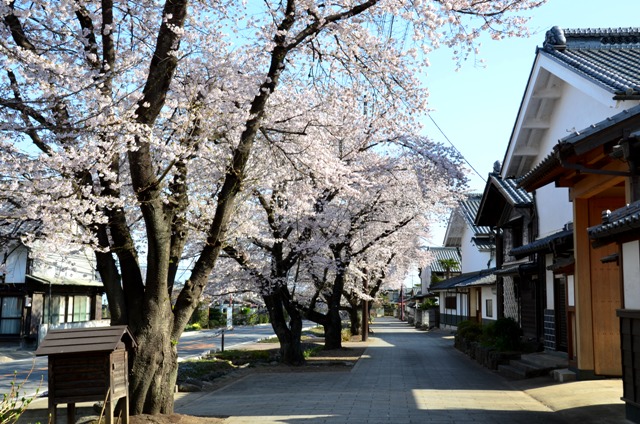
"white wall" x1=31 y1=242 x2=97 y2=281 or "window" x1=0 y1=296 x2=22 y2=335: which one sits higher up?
"white wall" x1=31 y1=242 x2=97 y2=281

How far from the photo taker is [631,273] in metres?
9.40

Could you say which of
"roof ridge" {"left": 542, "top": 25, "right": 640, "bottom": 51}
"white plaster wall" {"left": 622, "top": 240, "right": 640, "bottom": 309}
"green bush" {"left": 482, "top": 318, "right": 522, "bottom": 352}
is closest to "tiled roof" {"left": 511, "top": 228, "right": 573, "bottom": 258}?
"green bush" {"left": 482, "top": 318, "right": 522, "bottom": 352}

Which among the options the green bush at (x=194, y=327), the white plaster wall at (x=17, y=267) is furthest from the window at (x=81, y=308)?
the green bush at (x=194, y=327)

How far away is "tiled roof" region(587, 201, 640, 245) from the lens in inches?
327

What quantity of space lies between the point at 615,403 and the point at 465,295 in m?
33.6

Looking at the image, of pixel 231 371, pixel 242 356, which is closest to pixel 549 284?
pixel 231 371

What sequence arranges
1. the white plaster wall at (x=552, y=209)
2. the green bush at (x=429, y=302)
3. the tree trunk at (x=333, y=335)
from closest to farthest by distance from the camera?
the white plaster wall at (x=552, y=209) → the tree trunk at (x=333, y=335) → the green bush at (x=429, y=302)

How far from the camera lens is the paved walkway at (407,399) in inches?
424

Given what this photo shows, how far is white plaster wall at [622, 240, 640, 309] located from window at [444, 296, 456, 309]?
40510mm

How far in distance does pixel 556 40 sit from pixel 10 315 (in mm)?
29714

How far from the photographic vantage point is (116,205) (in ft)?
31.7

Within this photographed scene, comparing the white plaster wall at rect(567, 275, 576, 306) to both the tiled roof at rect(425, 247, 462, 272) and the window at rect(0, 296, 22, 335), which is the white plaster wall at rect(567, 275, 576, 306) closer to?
the window at rect(0, 296, 22, 335)

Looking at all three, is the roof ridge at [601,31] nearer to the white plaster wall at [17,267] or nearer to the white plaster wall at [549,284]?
the white plaster wall at [549,284]

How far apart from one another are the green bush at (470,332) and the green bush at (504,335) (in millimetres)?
3631
